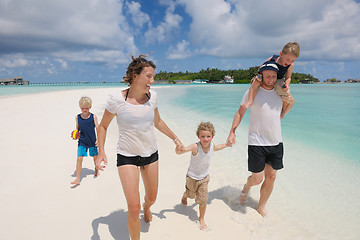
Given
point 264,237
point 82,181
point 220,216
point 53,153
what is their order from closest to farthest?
point 264,237 < point 220,216 < point 82,181 < point 53,153

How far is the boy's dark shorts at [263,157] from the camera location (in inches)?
143

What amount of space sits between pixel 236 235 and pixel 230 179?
201cm

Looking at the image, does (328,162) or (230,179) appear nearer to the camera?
(230,179)

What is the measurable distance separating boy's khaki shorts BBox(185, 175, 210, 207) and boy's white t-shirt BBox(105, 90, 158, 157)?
3.27 feet

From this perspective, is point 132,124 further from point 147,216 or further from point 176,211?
point 176,211

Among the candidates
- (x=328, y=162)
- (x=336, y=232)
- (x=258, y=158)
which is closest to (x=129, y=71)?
(x=258, y=158)

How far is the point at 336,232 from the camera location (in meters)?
3.69

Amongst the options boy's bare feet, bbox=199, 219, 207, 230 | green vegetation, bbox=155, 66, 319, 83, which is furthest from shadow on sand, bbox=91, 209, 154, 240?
green vegetation, bbox=155, 66, 319, 83

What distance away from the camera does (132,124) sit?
2.92m

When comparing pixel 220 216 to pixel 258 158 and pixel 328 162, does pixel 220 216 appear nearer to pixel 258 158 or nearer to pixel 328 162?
pixel 258 158

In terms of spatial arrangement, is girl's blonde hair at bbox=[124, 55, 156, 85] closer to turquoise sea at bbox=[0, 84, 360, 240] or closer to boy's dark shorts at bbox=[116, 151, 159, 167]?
Result: boy's dark shorts at bbox=[116, 151, 159, 167]

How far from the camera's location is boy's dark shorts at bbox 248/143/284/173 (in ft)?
11.9

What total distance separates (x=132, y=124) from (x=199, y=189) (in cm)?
153

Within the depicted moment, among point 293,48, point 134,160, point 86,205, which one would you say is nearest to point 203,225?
point 134,160
